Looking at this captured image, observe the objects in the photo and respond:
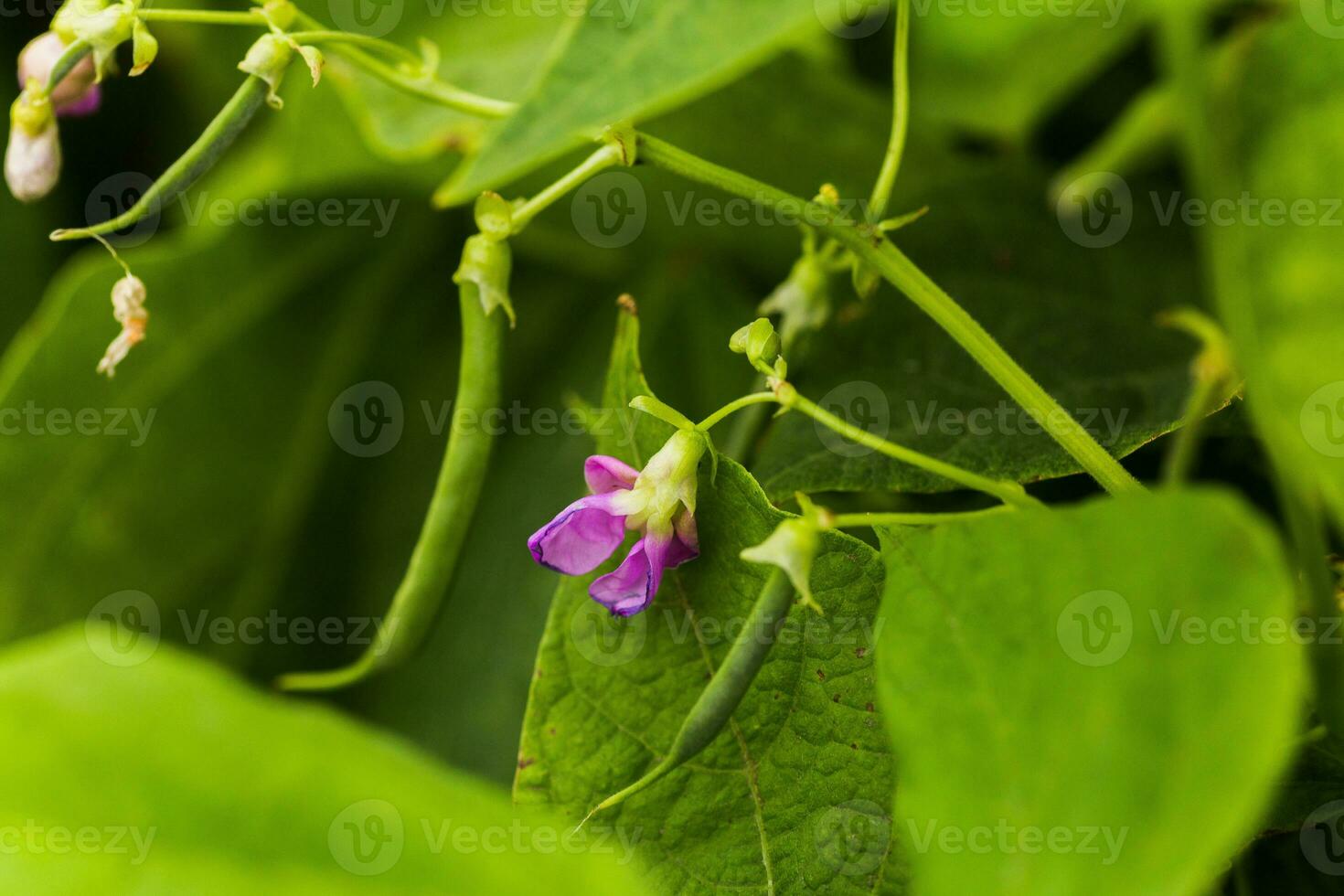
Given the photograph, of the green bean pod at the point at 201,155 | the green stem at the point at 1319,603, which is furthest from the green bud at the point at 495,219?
the green stem at the point at 1319,603

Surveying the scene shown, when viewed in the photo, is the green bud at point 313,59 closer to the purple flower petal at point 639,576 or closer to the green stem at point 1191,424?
the purple flower petal at point 639,576

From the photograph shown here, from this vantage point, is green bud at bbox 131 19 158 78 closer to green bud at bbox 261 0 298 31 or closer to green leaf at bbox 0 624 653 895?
green bud at bbox 261 0 298 31

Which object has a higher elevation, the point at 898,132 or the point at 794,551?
the point at 898,132

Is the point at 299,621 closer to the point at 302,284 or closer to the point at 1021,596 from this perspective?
the point at 302,284

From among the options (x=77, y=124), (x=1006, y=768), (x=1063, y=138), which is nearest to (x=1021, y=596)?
(x=1006, y=768)

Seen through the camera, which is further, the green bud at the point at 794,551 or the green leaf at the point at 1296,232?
the green leaf at the point at 1296,232

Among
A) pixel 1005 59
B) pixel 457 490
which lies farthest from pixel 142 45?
pixel 1005 59

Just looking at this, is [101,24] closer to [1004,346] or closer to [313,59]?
[313,59]
